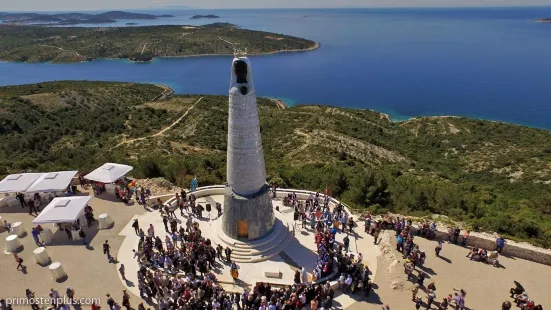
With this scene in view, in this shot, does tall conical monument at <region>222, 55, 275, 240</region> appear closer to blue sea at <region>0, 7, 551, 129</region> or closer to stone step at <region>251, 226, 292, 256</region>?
stone step at <region>251, 226, 292, 256</region>

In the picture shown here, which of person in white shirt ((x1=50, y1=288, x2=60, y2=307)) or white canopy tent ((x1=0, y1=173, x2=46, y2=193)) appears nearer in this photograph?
person in white shirt ((x1=50, y1=288, x2=60, y2=307))

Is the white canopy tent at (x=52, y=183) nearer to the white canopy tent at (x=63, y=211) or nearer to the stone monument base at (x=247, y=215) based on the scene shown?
the white canopy tent at (x=63, y=211)

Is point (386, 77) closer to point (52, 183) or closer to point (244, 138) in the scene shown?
point (244, 138)

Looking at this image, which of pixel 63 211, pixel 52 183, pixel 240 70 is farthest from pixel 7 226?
pixel 240 70

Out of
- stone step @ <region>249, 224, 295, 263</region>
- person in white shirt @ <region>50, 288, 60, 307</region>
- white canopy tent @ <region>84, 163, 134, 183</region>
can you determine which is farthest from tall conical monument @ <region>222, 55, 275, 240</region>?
white canopy tent @ <region>84, 163, 134, 183</region>

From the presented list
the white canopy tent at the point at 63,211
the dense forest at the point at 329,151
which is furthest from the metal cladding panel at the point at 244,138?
the dense forest at the point at 329,151

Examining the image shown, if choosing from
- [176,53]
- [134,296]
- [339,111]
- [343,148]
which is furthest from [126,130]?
[176,53]

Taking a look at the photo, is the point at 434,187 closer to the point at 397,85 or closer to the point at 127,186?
the point at 127,186
